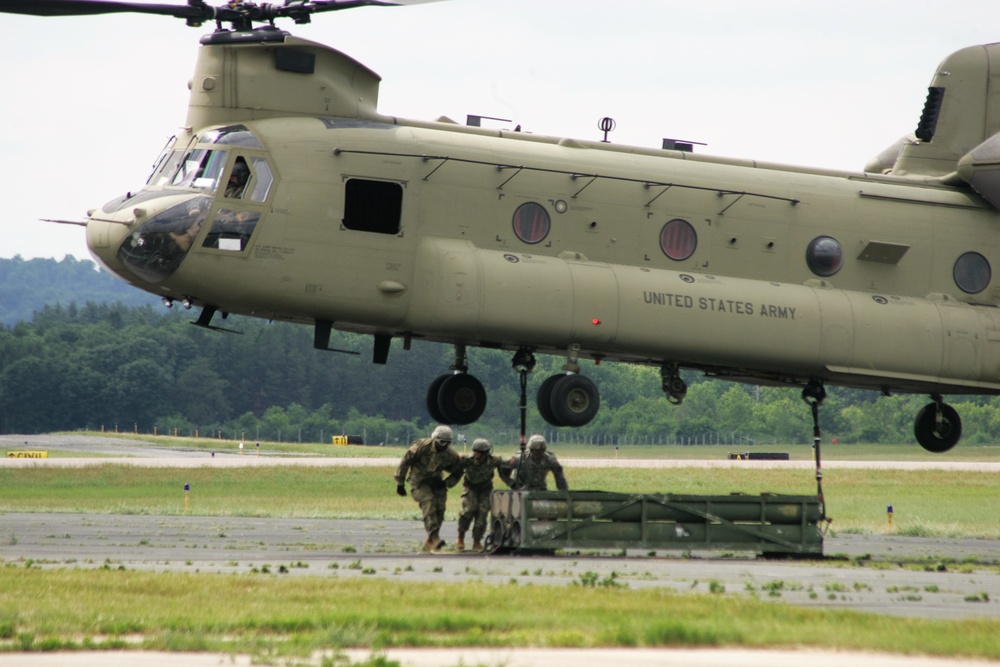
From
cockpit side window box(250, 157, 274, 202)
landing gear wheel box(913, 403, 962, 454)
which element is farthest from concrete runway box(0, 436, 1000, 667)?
cockpit side window box(250, 157, 274, 202)

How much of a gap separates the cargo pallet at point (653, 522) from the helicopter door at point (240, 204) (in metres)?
5.17

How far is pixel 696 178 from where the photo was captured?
21391 mm

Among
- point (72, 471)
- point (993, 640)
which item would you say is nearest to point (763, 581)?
point (993, 640)

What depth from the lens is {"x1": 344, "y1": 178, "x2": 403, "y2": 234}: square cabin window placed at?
760 inches

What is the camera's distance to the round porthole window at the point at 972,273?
22.9 metres

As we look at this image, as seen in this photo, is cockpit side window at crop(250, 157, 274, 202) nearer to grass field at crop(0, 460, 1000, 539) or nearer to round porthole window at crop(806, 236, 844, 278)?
round porthole window at crop(806, 236, 844, 278)

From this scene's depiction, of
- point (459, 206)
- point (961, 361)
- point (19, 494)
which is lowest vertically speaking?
point (19, 494)

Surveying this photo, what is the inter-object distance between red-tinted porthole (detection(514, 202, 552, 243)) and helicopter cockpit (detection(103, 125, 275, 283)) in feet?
11.7

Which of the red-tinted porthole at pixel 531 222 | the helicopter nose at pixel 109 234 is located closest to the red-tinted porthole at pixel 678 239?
the red-tinted porthole at pixel 531 222

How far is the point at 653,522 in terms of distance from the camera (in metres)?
20.3

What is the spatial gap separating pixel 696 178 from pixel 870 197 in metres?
3.09

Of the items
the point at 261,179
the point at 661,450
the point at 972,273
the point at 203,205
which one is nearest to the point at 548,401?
the point at 261,179

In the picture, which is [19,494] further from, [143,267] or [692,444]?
[692,444]

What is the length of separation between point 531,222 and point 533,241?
274 millimetres
